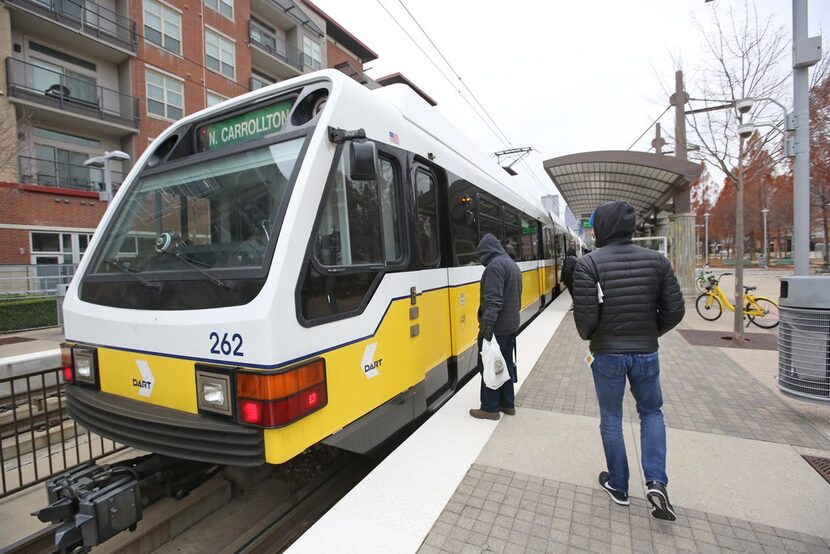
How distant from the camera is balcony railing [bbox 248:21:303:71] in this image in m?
26.0

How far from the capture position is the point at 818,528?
247 cm

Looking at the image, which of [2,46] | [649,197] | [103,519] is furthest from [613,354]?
[2,46]

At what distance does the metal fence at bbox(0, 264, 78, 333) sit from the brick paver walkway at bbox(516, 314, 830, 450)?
1314cm

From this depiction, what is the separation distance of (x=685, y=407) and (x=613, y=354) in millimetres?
2543

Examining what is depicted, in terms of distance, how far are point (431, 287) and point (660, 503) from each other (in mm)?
2351

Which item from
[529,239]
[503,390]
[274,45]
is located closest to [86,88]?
[274,45]

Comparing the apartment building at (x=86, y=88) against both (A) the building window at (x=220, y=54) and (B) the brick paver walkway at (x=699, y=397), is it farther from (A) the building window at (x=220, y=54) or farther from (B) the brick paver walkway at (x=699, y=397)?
(B) the brick paver walkway at (x=699, y=397)

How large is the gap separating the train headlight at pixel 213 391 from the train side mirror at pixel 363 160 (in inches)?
55.6

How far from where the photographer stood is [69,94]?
62.3 feet

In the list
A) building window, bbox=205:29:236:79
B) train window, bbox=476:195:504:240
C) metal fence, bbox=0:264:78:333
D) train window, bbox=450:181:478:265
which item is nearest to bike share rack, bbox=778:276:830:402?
train window, bbox=476:195:504:240

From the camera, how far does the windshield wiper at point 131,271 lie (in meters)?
Result: 2.70

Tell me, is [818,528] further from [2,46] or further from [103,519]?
[2,46]

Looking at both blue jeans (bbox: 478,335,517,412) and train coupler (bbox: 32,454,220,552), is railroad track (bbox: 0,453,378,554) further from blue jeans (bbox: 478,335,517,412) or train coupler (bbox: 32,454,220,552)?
blue jeans (bbox: 478,335,517,412)

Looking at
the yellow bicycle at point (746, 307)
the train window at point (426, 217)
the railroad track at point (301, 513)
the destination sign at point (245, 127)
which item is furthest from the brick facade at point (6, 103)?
the yellow bicycle at point (746, 307)
